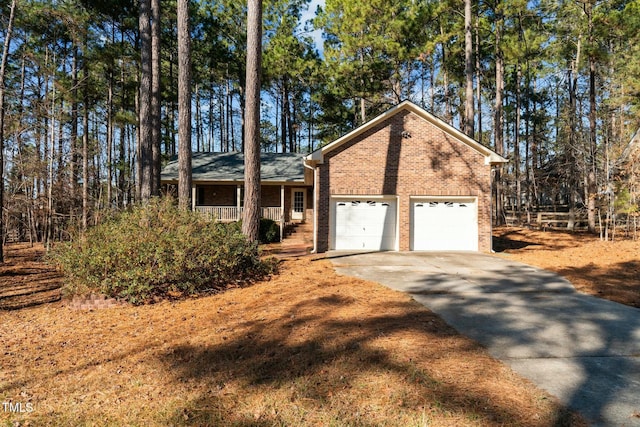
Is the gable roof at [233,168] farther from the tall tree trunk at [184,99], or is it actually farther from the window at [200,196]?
the tall tree trunk at [184,99]

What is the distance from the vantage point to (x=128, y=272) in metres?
6.62

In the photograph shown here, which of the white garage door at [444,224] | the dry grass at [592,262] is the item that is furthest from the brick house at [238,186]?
the dry grass at [592,262]

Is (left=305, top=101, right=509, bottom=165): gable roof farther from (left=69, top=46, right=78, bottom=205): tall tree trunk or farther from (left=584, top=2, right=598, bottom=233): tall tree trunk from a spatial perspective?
(left=69, top=46, right=78, bottom=205): tall tree trunk

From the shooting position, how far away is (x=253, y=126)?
31.0 feet

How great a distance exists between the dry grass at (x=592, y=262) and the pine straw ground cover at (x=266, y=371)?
457cm

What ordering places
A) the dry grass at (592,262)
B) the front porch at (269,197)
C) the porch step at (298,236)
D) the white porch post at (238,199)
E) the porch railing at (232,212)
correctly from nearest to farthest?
the dry grass at (592,262)
the porch step at (298,236)
the porch railing at (232,212)
the white porch post at (238,199)
the front porch at (269,197)

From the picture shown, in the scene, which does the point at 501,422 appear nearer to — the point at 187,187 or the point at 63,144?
the point at 187,187

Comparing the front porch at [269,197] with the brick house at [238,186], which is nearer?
the brick house at [238,186]

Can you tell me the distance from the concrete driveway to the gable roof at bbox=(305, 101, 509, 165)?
190 inches

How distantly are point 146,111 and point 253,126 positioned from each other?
18.9ft

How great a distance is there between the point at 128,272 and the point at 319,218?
274 inches

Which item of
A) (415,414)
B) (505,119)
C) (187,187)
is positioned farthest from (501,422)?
(505,119)

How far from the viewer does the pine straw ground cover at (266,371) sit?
286 centimetres

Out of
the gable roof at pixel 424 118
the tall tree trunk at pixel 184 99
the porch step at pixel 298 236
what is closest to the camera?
the tall tree trunk at pixel 184 99
